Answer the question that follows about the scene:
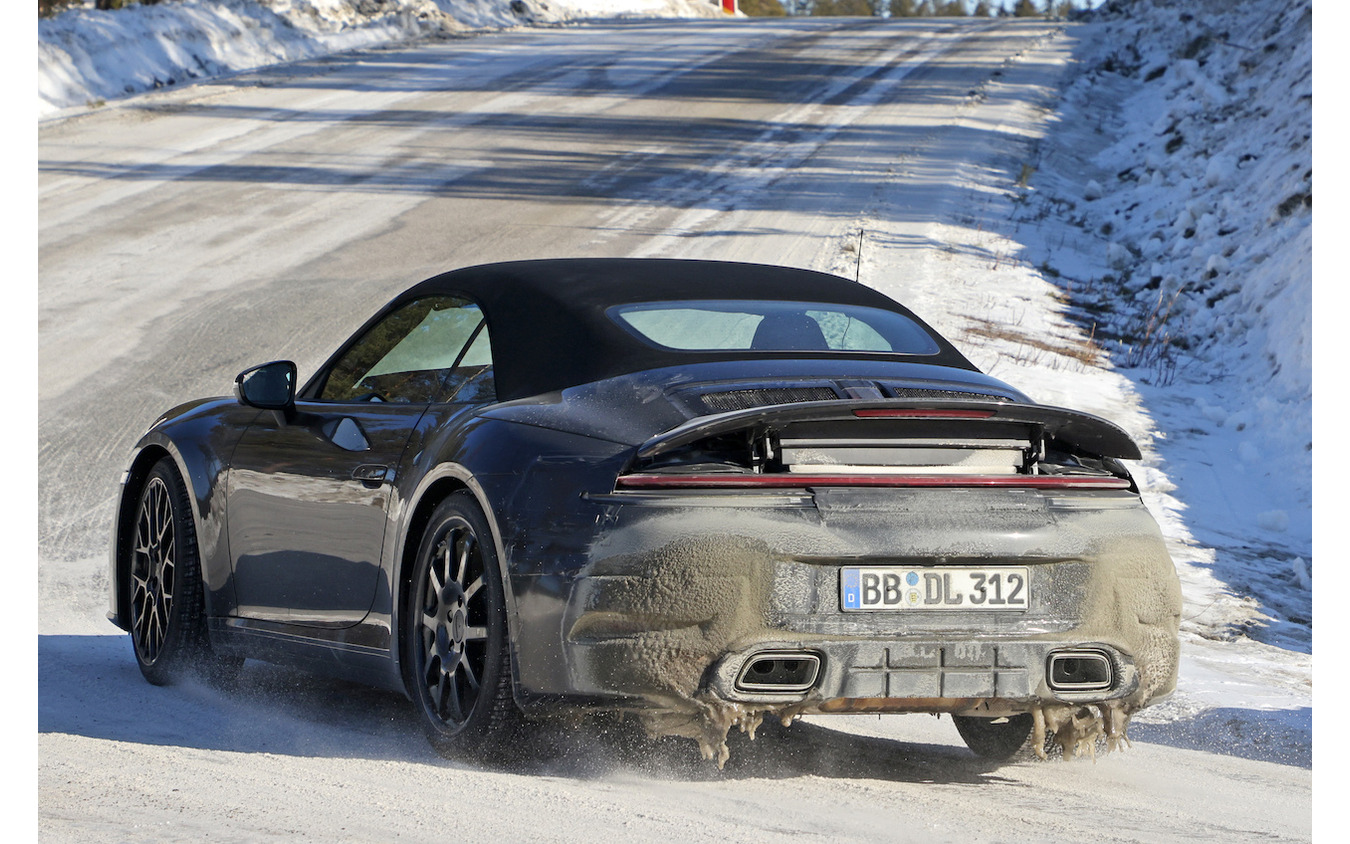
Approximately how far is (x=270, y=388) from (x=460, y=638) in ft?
4.64

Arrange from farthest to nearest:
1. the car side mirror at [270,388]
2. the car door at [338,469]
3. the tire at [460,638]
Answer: the car side mirror at [270,388], the car door at [338,469], the tire at [460,638]

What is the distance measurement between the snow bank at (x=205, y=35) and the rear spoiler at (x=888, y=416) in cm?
1993

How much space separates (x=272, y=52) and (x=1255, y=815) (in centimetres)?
2525

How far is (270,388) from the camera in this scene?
493 cm

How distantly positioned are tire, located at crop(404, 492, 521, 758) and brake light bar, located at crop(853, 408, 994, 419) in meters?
0.97

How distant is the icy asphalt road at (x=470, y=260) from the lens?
352 centimetres

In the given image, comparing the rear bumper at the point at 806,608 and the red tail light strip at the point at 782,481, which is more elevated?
the red tail light strip at the point at 782,481

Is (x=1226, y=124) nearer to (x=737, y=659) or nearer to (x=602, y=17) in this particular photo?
(x=737, y=659)

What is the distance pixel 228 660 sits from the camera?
209 inches

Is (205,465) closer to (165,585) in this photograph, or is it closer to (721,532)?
(165,585)

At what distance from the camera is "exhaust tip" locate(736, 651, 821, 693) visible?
137 inches

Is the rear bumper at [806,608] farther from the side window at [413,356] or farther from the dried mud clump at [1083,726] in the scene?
the side window at [413,356]

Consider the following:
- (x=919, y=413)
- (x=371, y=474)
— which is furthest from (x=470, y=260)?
(x=919, y=413)

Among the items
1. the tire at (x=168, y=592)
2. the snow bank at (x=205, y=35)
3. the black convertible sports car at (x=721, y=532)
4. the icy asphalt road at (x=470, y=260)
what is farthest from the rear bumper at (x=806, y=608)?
the snow bank at (x=205, y=35)
